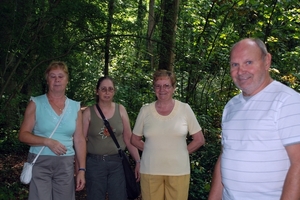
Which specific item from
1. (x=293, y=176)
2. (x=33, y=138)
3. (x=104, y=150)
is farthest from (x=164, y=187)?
(x=293, y=176)

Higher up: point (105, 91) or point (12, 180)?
point (105, 91)

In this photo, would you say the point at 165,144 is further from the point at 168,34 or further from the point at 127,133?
the point at 168,34

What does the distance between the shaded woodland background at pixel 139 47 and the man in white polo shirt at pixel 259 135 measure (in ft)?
10.6

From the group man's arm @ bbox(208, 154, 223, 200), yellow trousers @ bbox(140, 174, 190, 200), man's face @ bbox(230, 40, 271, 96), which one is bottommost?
yellow trousers @ bbox(140, 174, 190, 200)

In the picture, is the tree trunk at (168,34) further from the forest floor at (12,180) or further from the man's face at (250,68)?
the man's face at (250,68)

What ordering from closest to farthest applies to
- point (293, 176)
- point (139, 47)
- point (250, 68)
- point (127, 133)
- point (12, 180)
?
point (293, 176) → point (250, 68) → point (127, 133) → point (12, 180) → point (139, 47)

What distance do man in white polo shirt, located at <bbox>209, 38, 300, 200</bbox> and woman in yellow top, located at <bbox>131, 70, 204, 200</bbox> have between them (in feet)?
4.26

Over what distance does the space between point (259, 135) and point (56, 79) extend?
2.24m

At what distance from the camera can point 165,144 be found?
408 cm

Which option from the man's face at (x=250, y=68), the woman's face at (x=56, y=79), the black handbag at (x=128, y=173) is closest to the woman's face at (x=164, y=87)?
the black handbag at (x=128, y=173)

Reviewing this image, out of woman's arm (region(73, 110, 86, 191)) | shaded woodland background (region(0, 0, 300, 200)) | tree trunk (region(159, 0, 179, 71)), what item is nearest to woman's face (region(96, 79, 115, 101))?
woman's arm (region(73, 110, 86, 191))

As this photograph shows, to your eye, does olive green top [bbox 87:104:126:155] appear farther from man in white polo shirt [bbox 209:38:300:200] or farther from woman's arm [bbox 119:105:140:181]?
man in white polo shirt [bbox 209:38:300:200]

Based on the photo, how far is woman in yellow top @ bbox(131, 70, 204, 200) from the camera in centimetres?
409

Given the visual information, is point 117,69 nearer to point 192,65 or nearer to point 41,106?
point 192,65
